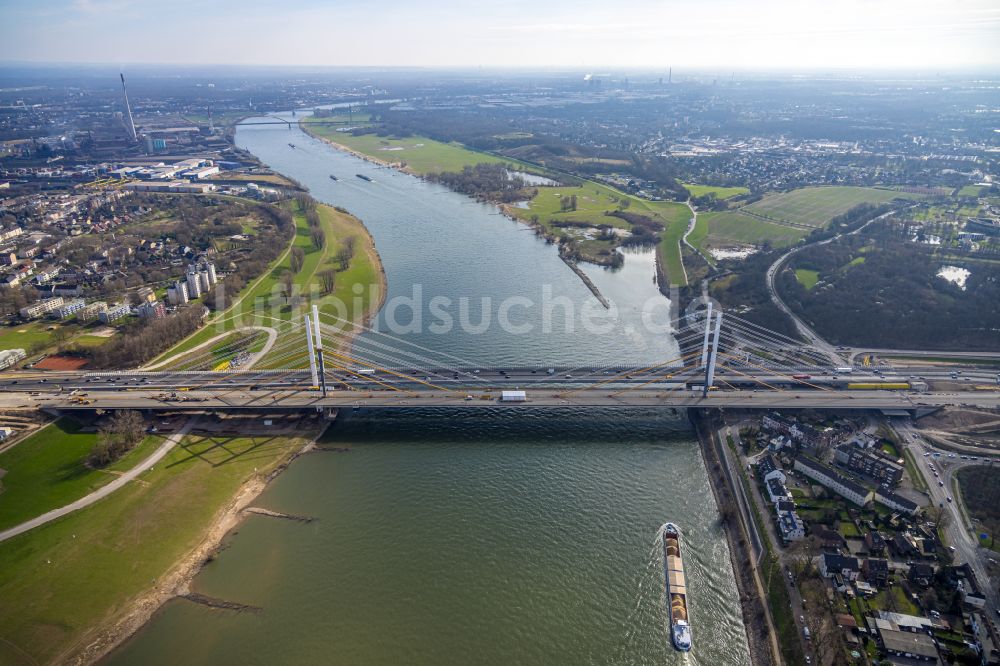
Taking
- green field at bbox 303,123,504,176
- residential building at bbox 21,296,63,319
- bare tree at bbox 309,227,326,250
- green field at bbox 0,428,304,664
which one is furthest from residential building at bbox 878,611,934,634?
green field at bbox 303,123,504,176

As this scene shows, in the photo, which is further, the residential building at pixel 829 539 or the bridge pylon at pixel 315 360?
the bridge pylon at pixel 315 360

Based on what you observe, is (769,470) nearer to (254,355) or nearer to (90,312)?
(254,355)

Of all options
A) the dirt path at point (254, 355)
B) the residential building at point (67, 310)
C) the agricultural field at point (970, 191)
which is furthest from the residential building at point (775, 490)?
the agricultural field at point (970, 191)

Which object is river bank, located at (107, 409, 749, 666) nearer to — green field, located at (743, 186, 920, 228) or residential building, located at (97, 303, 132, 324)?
residential building, located at (97, 303, 132, 324)

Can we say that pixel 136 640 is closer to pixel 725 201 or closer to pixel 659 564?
pixel 659 564

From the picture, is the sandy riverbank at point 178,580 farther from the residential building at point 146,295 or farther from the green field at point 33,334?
the residential building at point 146,295

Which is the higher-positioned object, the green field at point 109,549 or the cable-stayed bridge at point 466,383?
the cable-stayed bridge at point 466,383
